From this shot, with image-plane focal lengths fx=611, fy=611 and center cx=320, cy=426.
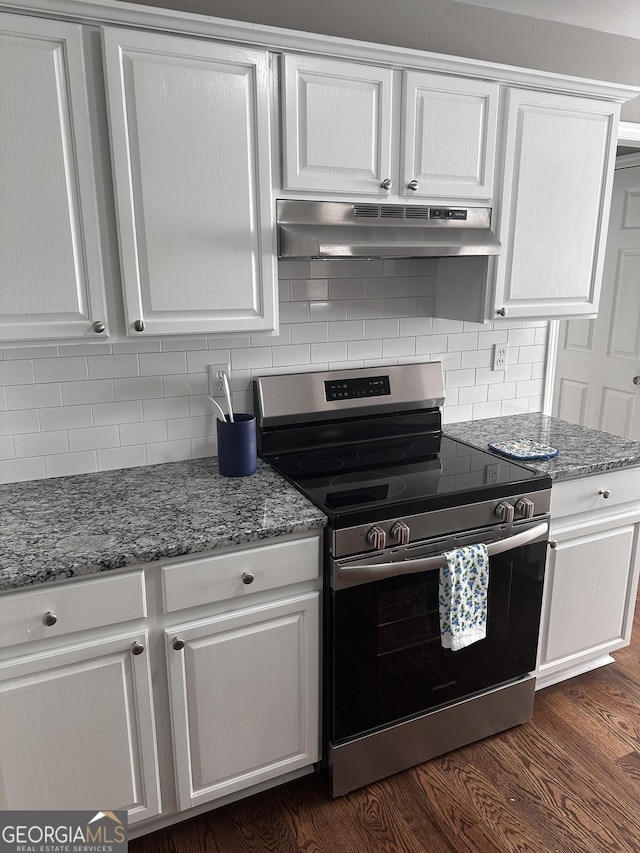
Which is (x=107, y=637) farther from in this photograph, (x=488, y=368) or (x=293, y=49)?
(x=488, y=368)

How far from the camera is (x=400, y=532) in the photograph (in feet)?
5.70

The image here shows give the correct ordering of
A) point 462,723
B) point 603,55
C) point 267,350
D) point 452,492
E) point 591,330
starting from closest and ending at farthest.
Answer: point 452,492 < point 462,723 < point 267,350 < point 603,55 < point 591,330

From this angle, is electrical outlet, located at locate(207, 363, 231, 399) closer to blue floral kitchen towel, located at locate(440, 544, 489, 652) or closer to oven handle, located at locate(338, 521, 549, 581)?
oven handle, located at locate(338, 521, 549, 581)

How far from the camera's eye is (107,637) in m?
1.55

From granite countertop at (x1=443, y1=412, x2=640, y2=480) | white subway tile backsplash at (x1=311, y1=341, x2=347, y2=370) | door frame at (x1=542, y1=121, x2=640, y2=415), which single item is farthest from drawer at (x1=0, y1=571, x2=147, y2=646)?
door frame at (x1=542, y1=121, x2=640, y2=415)

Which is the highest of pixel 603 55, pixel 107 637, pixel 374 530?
pixel 603 55

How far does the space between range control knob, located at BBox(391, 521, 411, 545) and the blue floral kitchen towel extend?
0.16 meters

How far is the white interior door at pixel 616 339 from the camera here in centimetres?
334

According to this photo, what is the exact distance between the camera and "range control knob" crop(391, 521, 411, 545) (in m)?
1.74

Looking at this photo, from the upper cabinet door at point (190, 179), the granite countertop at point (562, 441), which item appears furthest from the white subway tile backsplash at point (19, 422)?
the granite countertop at point (562, 441)

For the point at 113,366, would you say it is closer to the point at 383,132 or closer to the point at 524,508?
the point at 383,132

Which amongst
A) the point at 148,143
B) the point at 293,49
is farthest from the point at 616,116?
the point at 148,143

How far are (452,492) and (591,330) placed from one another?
235 centimetres

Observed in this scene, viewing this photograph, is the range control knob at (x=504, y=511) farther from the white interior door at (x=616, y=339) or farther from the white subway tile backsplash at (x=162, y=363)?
the white interior door at (x=616, y=339)
